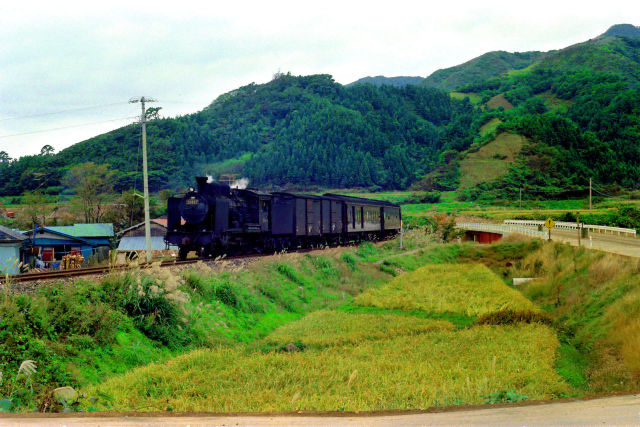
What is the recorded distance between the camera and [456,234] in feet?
202

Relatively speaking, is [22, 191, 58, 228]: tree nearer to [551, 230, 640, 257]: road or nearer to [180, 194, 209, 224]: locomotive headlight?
[180, 194, 209, 224]: locomotive headlight

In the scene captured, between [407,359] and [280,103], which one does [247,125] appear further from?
[407,359]

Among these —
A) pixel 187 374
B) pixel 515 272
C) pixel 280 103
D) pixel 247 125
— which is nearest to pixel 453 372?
pixel 187 374

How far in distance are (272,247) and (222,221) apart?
7034 mm

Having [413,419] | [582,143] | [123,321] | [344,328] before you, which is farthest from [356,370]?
[582,143]

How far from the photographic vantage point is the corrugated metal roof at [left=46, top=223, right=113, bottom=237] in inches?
1829

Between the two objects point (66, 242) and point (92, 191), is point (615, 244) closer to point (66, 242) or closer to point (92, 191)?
point (66, 242)

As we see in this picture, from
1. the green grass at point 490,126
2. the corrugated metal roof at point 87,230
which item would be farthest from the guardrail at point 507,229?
the green grass at point 490,126

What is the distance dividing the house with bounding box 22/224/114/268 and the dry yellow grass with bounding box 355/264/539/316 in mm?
23493

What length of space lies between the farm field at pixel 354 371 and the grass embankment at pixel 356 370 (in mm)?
25

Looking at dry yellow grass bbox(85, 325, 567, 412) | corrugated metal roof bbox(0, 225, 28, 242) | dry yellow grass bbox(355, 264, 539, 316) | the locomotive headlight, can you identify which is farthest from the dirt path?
corrugated metal roof bbox(0, 225, 28, 242)

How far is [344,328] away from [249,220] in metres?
12.5

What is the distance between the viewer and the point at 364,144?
508ft

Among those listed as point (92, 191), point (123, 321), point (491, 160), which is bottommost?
point (123, 321)
